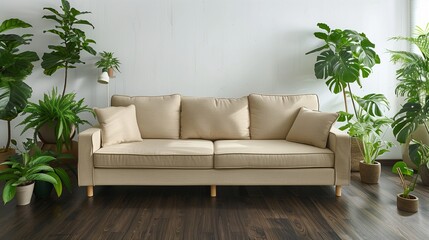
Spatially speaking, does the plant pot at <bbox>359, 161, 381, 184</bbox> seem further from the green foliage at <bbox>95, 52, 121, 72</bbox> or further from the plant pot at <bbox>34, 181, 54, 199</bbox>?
the plant pot at <bbox>34, 181, 54, 199</bbox>

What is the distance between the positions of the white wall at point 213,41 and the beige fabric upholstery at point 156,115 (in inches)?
16.3

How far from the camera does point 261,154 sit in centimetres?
258

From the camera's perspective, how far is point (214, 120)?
10.3ft

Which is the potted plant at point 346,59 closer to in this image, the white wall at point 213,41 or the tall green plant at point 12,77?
the white wall at point 213,41

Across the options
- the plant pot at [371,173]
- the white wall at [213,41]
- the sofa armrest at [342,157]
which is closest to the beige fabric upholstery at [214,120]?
the white wall at [213,41]

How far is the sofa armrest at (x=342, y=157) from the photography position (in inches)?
101

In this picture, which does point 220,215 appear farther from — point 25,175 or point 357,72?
point 357,72

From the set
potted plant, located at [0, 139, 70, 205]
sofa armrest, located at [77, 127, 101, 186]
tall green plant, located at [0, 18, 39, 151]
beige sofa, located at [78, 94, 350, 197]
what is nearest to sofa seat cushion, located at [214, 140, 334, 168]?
beige sofa, located at [78, 94, 350, 197]

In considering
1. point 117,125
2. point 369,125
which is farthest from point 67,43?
point 369,125

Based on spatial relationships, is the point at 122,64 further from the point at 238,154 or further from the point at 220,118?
the point at 238,154

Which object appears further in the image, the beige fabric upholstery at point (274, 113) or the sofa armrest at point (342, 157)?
the beige fabric upholstery at point (274, 113)

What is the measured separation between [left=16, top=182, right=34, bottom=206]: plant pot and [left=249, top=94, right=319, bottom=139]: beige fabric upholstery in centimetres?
205

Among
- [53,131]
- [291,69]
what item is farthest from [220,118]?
[53,131]

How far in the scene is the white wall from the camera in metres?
3.57
